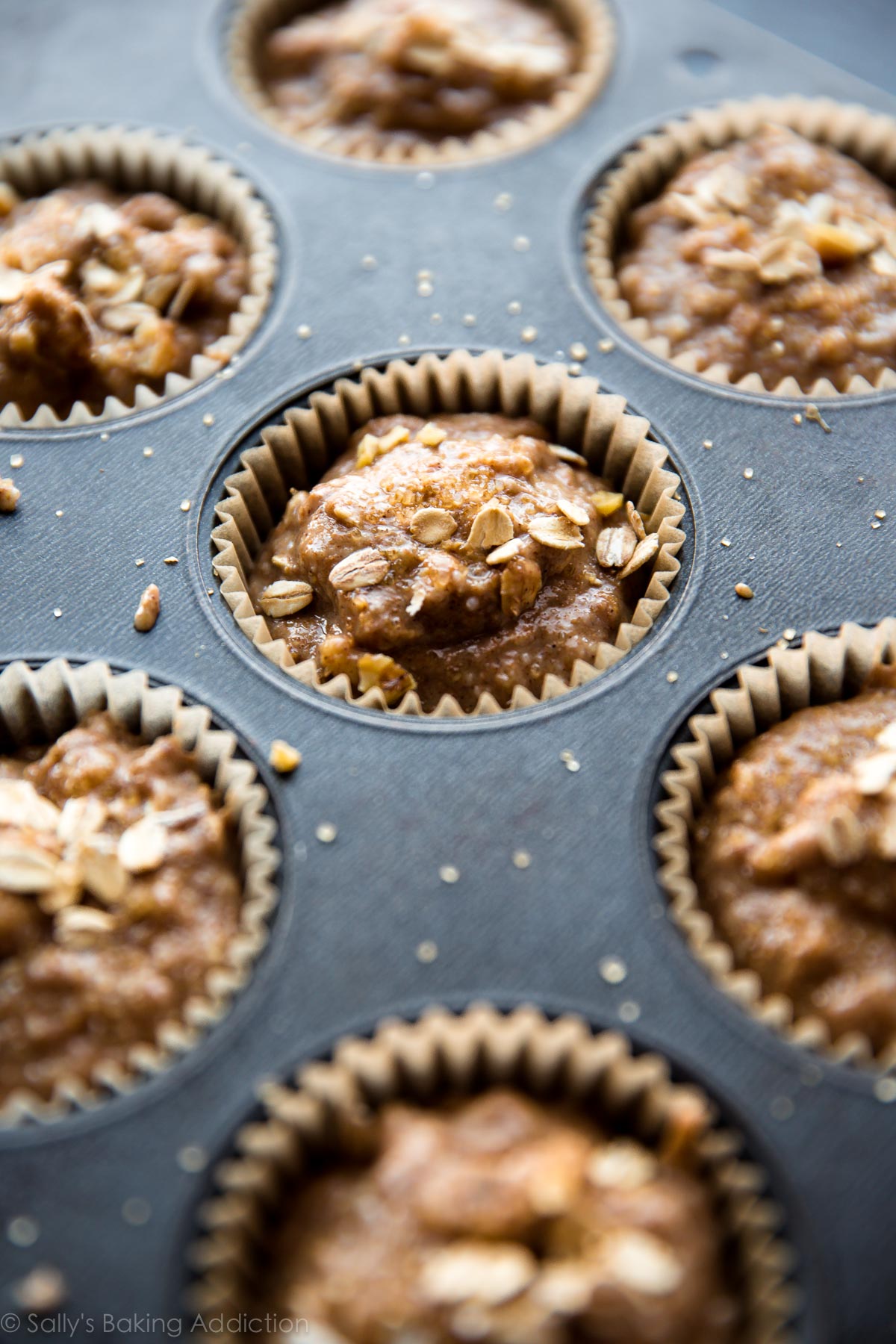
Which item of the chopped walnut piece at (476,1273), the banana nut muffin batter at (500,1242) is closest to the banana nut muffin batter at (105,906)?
the banana nut muffin batter at (500,1242)

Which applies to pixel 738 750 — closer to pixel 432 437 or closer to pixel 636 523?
pixel 636 523

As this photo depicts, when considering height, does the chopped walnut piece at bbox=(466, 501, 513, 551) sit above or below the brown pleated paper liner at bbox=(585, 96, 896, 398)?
below

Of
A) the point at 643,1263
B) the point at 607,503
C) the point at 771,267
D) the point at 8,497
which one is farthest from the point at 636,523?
the point at 643,1263

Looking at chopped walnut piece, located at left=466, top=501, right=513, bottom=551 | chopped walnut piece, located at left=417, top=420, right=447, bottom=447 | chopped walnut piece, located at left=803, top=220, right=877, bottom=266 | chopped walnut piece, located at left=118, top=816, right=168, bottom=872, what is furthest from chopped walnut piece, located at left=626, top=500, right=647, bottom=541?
chopped walnut piece, located at left=118, top=816, right=168, bottom=872

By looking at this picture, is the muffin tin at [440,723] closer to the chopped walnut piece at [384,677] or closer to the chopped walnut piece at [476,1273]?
the chopped walnut piece at [384,677]

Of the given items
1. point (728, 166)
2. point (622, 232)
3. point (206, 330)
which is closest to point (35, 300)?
point (206, 330)

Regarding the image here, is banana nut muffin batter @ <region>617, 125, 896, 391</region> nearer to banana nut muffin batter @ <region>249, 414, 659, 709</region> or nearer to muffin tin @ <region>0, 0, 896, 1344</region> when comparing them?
muffin tin @ <region>0, 0, 896, 1344</region>
